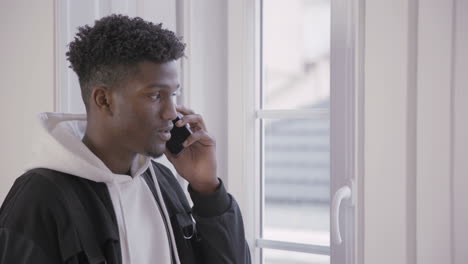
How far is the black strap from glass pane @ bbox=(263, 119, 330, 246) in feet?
2.23

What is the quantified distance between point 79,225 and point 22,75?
982 mm

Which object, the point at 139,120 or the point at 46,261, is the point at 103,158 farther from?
the point at 46,261

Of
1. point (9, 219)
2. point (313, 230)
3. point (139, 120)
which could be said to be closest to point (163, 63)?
point (139, 120)

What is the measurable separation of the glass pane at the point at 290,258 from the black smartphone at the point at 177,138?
0.53m

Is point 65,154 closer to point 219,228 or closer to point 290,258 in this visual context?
point 219,228

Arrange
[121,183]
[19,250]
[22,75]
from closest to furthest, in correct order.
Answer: [19,250] < [121,183] < [22,75]

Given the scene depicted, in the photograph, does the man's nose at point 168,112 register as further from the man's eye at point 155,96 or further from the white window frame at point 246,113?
the white window frame at point 246,113

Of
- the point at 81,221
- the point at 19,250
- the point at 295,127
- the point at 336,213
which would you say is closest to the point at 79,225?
the point at 81,221

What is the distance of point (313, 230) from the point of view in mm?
1480

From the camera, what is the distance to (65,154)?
1.04 metres

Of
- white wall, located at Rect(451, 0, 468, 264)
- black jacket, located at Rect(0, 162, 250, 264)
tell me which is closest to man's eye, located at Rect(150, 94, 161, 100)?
black jacket, located at Rect(0, 162, 250, 264)

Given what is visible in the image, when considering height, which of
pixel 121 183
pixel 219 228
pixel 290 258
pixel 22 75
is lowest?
pixel 290 258

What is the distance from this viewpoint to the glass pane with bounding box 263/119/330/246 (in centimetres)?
144

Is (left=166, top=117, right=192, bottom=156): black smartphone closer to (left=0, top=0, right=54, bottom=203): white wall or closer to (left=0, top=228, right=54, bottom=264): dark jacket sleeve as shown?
(left=0, top=228, right=54, bottom=264): dark jacket sleeve
